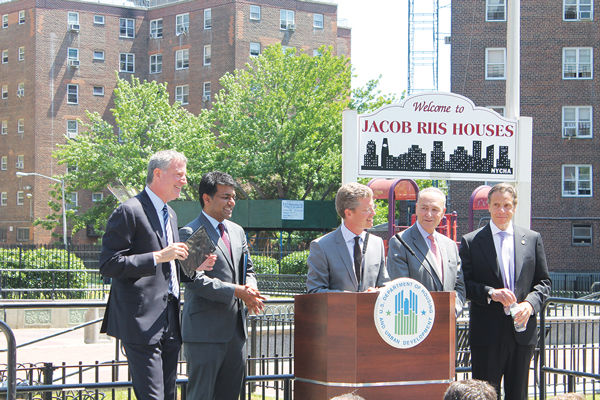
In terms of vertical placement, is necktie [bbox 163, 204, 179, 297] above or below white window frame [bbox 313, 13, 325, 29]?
below

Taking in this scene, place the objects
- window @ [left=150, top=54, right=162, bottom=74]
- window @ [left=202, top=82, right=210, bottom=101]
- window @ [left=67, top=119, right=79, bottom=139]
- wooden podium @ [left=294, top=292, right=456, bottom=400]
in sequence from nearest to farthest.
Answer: wooden podium @ [left=294, top=292, right=456, bottom=400], window @ [left=67, top=119, right=79, bottom=139], window @ [left=202, top=82, right=210, bottom=101], window @ [left=150, top=54, right=162, bottom=74]

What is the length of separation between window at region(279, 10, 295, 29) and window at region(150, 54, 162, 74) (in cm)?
1292

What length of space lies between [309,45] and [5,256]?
44.4 m

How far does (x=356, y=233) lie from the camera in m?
4.71

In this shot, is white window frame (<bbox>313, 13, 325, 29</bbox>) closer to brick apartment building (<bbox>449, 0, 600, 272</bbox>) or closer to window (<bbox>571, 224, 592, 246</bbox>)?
brick apartment building (<bbox>449, 0, 600, 272</bbox>)

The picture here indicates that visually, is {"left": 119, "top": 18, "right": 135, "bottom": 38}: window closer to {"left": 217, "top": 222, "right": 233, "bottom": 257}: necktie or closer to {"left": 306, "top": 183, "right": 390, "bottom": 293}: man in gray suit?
{"left": 217, "top": 222, "right": 233, "bottom": 257}: necktie

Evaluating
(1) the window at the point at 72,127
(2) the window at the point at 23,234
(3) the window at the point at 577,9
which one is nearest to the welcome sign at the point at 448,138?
(3) the window at the point at 577,9

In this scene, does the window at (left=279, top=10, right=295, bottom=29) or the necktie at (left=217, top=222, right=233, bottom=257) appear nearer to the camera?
the necktie at (left=217, top=222, right=233, bottom=257)

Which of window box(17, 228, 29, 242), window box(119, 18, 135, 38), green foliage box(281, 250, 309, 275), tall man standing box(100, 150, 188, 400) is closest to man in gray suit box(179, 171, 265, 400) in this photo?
tall man standing box(100, 150, 188, 400)

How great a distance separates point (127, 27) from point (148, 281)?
63.3m

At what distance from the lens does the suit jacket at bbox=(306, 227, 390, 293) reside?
15.0ft

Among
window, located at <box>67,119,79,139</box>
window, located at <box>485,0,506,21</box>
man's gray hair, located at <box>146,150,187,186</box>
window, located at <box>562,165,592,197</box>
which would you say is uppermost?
window, located at <box>485,0,506,21</box>

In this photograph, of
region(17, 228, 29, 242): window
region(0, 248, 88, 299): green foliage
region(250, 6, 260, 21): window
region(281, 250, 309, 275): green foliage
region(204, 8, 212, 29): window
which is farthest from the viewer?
region(204, 8, 212, 29): window

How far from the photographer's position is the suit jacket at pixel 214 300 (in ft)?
15.0
